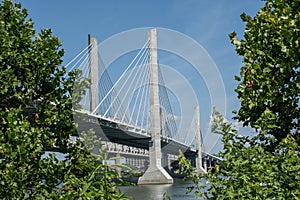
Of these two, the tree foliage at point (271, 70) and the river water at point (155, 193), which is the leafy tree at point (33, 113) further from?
the river water at point (155, 193)

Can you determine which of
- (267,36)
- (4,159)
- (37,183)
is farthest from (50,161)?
(267,36)

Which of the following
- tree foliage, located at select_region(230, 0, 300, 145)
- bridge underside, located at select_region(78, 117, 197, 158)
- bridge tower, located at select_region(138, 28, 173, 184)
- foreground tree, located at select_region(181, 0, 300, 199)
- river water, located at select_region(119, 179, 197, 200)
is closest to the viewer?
foreground tree, located at select_region(181, 0, 300, 199)

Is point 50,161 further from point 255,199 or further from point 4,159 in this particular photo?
point 255,199

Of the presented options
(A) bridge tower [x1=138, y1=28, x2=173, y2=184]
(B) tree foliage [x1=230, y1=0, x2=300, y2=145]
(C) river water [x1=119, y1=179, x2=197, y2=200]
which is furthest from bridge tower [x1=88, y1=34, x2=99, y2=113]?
(B) tree foliage [x1=230, y1=0, x2=300, y2=145]

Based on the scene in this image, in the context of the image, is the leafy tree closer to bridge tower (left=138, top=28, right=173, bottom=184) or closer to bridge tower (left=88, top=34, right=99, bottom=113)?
bridge tower (left=88, top=34, right=99, bottom=113)

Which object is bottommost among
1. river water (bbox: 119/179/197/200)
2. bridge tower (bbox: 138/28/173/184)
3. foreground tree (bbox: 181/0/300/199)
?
foreground tree (bbox: 181/0/300/199)

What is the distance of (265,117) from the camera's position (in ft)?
8.05

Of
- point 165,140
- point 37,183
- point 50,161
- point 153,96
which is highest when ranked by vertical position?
point 153,96

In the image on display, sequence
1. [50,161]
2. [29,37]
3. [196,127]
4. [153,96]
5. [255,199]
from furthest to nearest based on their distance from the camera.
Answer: [196,127]
[153,96]
[29,37]
[50,161]
[255,199]

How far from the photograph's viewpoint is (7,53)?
3.26 metres

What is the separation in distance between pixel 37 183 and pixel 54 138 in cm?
59

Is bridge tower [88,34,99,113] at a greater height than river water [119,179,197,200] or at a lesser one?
greater

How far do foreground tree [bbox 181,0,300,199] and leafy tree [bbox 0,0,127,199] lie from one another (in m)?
1.00

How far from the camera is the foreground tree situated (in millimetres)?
2170
